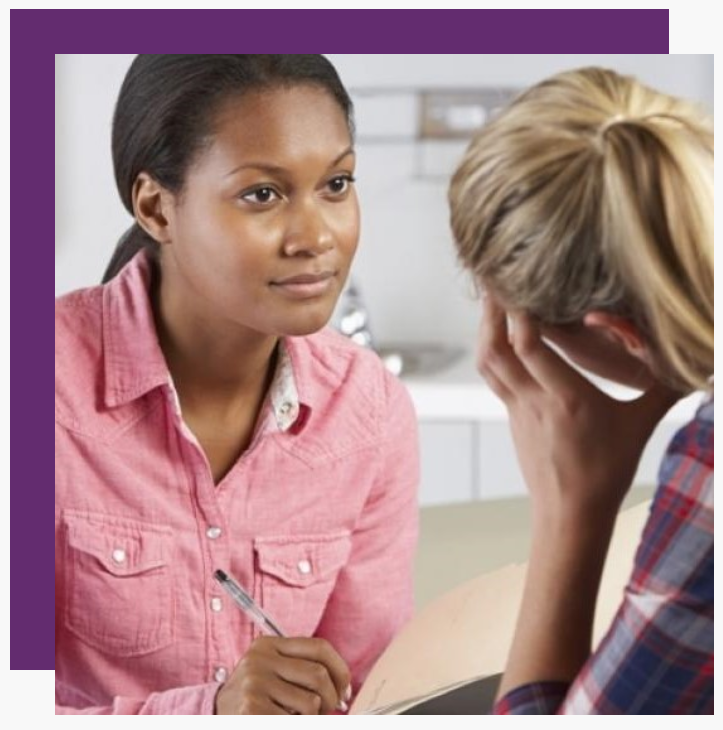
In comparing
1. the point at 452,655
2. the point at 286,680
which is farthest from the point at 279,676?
the point at 452,655

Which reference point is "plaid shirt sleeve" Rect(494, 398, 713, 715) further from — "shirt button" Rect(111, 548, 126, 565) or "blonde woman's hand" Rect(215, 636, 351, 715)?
"shirt button" Rect(111, 548, 126, 565)

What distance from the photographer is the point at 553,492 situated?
87 cm

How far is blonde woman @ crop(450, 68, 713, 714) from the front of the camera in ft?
2.62

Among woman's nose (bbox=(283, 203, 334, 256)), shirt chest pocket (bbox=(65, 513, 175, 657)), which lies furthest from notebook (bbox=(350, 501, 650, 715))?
woman's nose (bbox=(283, 203, 334, 256))

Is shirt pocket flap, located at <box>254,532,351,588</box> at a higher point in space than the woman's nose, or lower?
lower

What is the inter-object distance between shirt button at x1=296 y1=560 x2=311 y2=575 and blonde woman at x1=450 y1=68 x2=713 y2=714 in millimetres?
146

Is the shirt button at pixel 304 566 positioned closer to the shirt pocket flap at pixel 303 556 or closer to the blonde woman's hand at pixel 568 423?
the shirt pocket flap at pixel 303 556

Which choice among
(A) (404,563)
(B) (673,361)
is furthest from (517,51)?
(A) (404,563)

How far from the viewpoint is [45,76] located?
0.93 m

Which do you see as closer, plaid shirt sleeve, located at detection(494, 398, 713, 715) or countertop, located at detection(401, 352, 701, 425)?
plaid shirt sleeve, located at detection(494, 398, 713, 715)

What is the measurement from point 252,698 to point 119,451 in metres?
0.18

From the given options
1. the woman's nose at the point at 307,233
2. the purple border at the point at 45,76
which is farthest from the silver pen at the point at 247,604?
the woman's nose at the point at 307,233

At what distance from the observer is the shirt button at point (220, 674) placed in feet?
3.03

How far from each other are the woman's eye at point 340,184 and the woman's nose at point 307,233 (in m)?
0.02
